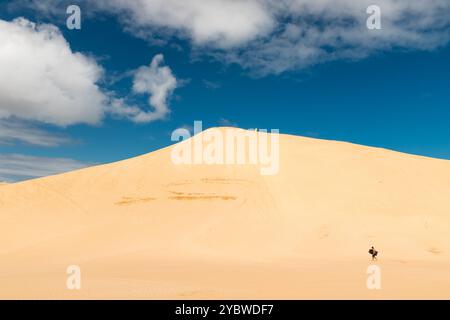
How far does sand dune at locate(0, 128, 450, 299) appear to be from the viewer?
11797 millimetres

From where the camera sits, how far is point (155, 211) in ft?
78.7

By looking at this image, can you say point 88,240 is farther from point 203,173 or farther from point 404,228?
point 404,228

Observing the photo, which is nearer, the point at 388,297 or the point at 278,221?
the point at 388,297

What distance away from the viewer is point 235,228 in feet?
70.7

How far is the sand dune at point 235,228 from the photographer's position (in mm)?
11797

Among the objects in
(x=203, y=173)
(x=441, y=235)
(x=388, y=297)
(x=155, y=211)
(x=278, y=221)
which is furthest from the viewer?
(x=203, y=173)

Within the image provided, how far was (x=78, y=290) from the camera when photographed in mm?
10781
